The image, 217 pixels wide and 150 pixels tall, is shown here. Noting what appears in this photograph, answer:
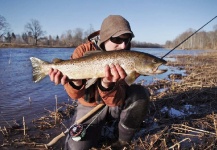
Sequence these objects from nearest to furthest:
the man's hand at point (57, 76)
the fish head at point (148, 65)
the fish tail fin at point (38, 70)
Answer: the fish head at point (148, 65) → the man's hand at point (57, 76) → the fish tail fin at point (38, 70)

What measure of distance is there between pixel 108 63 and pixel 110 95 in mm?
565

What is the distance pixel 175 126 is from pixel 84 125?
178cm

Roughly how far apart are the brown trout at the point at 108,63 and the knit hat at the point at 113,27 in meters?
0.49

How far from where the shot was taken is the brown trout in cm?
301

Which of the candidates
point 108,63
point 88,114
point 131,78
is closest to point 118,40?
point 108,63

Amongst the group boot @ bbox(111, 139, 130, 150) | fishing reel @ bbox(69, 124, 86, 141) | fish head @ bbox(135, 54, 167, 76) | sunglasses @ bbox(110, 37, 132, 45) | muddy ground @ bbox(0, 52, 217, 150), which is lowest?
boot @ bbox(111, 139, 130, 150)

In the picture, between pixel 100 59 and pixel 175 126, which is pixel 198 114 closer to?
pixel 175 126

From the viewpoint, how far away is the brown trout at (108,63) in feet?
9.89

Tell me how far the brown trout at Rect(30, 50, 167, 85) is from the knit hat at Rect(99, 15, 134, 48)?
1.61 ft

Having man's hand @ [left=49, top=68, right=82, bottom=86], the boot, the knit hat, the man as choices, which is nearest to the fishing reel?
the man

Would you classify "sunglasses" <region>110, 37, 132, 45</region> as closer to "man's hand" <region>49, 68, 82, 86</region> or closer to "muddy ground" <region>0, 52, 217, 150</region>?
"man's hand" <region>49, 68, 82, 86</region>

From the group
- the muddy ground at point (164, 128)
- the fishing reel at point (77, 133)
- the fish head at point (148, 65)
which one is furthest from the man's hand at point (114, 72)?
the muddy ground at point (164, 128)

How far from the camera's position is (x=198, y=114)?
16.4 feet

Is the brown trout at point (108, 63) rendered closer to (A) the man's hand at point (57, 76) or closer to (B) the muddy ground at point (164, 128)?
(A) the man's hand at point (57, 76)
